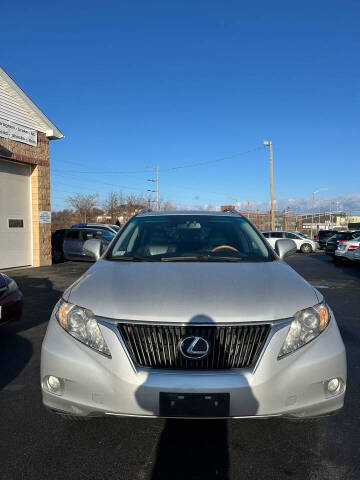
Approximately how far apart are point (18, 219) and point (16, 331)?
8.53 metres

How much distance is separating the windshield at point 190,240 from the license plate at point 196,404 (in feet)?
4.35

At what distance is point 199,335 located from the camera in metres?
2.09

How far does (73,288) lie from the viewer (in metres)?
2.61

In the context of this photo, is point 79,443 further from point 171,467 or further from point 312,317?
point 312,317

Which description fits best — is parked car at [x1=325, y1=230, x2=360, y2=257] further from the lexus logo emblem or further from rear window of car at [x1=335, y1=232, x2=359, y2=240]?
the lexus logo emblem

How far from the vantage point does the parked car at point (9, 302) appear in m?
4.39

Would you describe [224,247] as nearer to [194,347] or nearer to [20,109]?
[194,347]

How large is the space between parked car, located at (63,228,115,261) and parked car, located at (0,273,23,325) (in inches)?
406

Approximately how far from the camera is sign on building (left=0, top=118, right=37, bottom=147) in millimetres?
11562

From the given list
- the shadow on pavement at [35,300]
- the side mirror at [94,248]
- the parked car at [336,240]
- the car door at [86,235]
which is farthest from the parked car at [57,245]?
the parked car at [336,240]

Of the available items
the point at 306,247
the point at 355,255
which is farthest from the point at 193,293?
the point at 306,247

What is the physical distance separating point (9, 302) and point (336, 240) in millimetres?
17751

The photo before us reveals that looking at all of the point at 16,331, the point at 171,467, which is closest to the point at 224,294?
the point at 171,467

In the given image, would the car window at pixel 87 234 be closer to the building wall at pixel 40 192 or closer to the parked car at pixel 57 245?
the parked car at pixel 57 245
